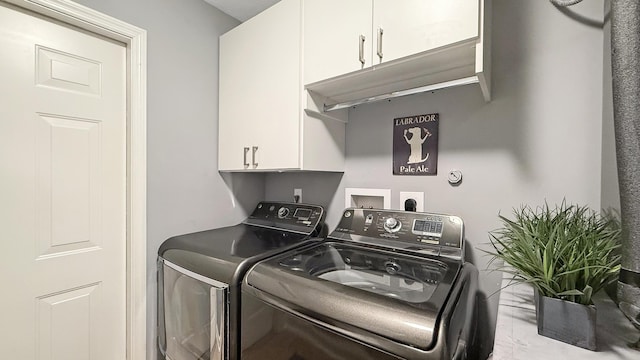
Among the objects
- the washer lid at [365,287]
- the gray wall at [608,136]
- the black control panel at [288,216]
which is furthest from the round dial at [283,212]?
the gray wall at [608,136]

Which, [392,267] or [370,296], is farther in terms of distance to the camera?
[392,267]

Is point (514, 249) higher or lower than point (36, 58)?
lower

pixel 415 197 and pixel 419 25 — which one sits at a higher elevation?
pixel 419 25

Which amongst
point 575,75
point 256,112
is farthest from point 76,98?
point 575,75

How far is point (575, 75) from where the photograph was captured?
40.1 inches

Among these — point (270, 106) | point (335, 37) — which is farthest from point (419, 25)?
point (270, 106)

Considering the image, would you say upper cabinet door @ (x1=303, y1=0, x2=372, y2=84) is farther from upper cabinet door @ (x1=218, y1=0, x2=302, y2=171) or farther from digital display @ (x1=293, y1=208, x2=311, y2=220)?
digital display @ (x1=293, y1=208, x2=311, y2=220)

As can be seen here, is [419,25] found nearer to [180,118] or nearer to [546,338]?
[546,338]

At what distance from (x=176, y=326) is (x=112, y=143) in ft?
3.38

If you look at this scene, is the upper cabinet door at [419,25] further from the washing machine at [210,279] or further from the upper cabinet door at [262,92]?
the washing machine at [210,279]

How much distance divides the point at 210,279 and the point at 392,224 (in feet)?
2.87

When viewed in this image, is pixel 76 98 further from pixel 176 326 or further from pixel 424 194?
pixel 424 194

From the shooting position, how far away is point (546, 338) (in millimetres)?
579

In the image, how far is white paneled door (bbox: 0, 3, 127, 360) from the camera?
3.65 ft
